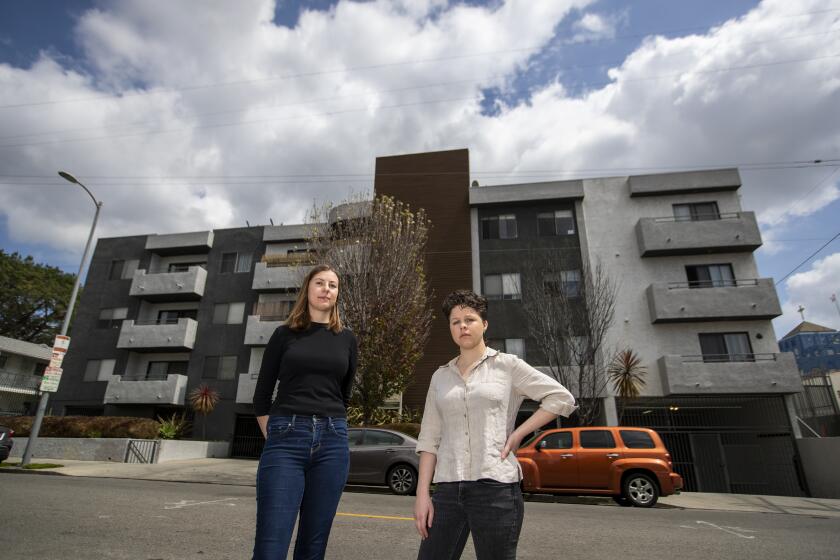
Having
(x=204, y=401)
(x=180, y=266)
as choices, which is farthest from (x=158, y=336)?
(x=204, y=401)

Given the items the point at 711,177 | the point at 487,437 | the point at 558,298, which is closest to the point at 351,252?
the point at 558,298

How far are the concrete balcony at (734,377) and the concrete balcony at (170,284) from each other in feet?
82.3

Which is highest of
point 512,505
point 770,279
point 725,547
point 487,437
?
point 770,279

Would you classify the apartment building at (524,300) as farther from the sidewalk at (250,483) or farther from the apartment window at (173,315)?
the sidewalk at (250,483)

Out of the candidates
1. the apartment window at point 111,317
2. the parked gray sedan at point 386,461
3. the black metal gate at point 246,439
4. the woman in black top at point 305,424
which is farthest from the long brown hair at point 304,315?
the apartment window at point 111,317

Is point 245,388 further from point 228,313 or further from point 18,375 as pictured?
point 18,375

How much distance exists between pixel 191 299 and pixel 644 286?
82.9 feet

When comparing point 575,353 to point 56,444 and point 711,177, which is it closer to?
point 711,177

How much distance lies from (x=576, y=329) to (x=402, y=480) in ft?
36.2

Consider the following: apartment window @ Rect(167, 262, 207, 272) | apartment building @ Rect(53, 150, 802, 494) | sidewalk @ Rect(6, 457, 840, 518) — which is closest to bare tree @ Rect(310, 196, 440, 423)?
apartment building @ Rect(53, 150, 802, 494)

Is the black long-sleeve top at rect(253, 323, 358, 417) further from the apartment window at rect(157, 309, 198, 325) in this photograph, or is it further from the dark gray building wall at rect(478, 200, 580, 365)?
the apartment window at rect(157, 309, 198, 325)

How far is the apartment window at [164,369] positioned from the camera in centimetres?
2678

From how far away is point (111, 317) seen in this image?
2842cm

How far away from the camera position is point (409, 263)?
1773 centimetres
